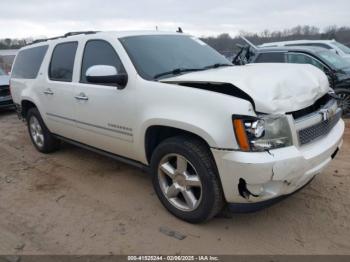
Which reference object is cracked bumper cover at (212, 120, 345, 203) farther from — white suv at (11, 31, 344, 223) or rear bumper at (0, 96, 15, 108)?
rear bumper at (0, 96, 15, 108)

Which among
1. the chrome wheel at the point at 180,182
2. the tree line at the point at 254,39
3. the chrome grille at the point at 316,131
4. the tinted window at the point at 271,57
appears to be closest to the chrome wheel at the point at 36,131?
the chrome wheel at the point at 180,182

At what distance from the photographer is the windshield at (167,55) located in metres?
3.90

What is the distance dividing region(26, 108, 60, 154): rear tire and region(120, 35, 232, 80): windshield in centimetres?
252

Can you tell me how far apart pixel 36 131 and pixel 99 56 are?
250cm

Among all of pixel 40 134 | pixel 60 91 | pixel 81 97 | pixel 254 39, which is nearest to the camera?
pixel 81 97

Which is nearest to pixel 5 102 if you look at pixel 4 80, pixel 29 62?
pixel 4 80

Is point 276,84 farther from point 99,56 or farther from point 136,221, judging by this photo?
point 99,56

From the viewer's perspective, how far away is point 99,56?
4359 mm

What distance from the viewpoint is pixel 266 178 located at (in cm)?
286

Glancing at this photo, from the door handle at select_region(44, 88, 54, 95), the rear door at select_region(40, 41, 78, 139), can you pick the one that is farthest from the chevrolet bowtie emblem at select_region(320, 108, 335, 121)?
the door handle at select_region(44, 88, 54, 95)

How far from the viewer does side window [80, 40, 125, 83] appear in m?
4.10

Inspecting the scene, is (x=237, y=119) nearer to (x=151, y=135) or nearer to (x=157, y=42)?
(x=151, y=135)

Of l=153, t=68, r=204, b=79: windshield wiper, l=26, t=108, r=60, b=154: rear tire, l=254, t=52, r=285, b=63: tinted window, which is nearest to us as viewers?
l=153, t=68, r=204, b=79: windshield wiper

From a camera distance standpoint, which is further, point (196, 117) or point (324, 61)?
point (324, 61)
